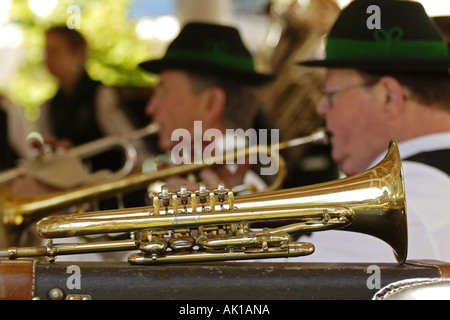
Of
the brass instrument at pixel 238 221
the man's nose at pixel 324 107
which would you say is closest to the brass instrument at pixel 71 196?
the man's nose at pixel 324 107

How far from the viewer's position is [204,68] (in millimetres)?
3266

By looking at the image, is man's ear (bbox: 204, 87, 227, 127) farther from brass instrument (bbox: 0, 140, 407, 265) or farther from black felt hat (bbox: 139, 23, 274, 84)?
brass instrument (bbox: 0, 140, 407, 265)

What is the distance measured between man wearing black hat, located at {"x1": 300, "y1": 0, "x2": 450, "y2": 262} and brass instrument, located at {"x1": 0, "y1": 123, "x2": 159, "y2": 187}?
148 centimetres

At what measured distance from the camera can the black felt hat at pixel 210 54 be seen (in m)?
3.26

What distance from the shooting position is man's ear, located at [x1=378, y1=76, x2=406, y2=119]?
89.9 inches

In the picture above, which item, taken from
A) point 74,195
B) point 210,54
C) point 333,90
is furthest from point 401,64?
point 74,195

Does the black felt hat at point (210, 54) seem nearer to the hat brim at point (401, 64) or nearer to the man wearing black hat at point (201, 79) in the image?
the man wearing black hat at point (201, 79)

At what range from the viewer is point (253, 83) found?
3432 millimetres

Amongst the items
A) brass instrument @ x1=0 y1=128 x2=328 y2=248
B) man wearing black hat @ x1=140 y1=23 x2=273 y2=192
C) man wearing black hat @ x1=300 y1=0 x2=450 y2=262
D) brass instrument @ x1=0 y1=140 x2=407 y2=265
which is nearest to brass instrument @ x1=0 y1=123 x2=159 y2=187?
brass instrument @ x1=0 y1=128 x2=328 y2=248

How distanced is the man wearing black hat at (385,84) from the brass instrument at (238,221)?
24.2 inches

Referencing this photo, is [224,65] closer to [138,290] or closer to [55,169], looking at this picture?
[55,169]

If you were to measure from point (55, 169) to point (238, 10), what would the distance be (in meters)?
14.6

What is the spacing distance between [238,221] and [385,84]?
3.50 ft

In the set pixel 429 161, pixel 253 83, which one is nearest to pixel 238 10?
pixel 253 83
